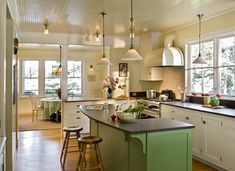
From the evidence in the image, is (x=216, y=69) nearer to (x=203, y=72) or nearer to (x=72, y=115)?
(x=203, y=72)

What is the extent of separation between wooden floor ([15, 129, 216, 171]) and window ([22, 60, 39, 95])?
3645 mm

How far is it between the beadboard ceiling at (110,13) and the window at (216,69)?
22.9 inches

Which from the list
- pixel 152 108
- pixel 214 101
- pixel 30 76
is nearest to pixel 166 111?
pixel 152 108

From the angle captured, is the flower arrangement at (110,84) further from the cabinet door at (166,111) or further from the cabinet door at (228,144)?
the cabinet door at (228,144)

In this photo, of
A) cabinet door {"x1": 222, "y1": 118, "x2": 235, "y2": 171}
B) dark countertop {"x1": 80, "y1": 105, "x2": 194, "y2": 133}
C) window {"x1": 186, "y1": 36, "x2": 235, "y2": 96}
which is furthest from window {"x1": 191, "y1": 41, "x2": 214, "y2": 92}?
dark countertop {"x1": 80, "y1": 105, "x2": 194, "y2": 133}

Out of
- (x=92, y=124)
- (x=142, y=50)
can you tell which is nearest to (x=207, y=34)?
(x=142, y=50)

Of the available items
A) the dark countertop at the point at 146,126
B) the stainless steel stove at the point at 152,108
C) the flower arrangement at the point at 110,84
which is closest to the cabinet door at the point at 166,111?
the stainless steel stove at the point at 152,108

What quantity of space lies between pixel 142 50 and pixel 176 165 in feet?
14.7

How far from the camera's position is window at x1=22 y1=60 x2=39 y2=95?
10102mm

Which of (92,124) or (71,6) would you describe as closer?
(71,6)

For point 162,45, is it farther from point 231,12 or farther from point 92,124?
point 92,124

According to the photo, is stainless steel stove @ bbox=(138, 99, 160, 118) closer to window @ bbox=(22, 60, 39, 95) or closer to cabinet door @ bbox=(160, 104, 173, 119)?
cabinet door @ bbox=(160, 104, 173, 119)

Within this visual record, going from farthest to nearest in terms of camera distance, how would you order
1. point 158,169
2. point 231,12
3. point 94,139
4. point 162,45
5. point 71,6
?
point 162,45 → point 231,12 → point 71,6 → point 94,139 → point 158,169

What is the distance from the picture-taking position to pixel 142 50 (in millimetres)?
6977
